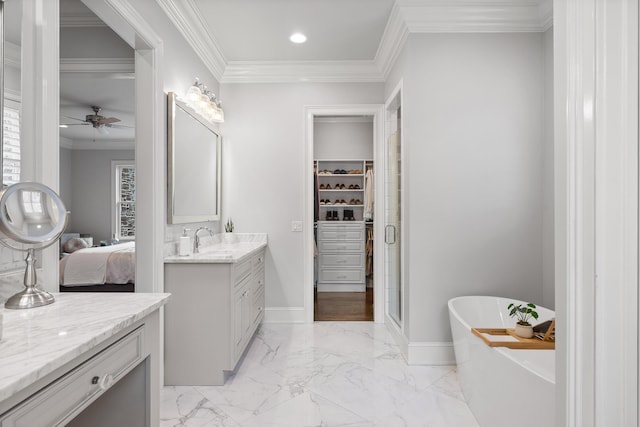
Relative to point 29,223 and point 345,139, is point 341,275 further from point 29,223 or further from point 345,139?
point 29,223

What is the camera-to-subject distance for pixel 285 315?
3803 millimetres

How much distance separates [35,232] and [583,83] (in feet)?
5.28

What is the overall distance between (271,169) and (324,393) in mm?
2291

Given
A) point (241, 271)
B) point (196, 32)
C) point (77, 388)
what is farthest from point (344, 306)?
point (77, 388)

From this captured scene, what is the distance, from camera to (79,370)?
903mm

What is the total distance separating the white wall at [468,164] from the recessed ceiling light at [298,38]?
100 cm

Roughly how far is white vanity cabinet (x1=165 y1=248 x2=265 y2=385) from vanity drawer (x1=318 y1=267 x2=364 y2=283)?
297 cm

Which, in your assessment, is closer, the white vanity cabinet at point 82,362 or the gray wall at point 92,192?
the white vanity cabinet at point 82,362

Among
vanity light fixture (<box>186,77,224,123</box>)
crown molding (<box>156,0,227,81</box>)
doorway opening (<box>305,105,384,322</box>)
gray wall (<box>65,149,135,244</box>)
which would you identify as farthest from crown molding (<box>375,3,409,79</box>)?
gray wall (<box>65,149,135,244</box>)

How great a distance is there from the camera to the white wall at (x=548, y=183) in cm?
270

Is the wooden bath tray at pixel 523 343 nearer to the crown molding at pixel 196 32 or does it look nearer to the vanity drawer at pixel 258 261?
the vanity drawer at pixel 258 261

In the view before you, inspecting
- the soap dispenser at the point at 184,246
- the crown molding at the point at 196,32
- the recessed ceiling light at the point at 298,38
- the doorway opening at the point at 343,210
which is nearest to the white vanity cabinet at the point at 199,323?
the soap dispenser at the point at 184,246

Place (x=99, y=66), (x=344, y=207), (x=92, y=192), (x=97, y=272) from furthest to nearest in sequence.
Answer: (x=92, y=192) < (x=344, y=207) < (x=97, y=272) < (x=99, y=66)

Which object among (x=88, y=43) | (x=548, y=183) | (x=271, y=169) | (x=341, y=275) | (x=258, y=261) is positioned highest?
(x=88, y=43)
